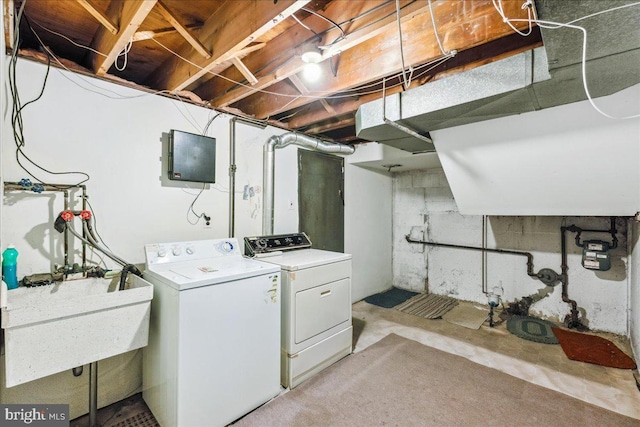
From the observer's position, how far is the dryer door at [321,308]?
2131 mm

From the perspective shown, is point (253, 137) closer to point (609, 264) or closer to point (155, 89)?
point (155, 89)

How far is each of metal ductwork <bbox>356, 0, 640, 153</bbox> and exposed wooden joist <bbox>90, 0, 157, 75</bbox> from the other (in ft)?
4.95

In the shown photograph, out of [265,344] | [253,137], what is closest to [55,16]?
[253,137]

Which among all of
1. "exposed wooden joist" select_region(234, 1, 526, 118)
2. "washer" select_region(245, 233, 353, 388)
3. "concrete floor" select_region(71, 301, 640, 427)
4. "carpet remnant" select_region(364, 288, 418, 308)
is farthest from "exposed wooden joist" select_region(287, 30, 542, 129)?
"carpet remnant" select_region(364, 288, 418, 308)

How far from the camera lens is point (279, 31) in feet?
5.64

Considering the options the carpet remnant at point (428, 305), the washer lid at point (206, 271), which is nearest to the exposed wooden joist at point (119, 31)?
the washer lid at point (206, 271)

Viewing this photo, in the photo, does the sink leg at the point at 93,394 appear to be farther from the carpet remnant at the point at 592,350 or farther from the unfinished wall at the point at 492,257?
the unfinished wall at the point at 492,257

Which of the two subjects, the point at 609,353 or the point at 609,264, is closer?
the point at 609,353

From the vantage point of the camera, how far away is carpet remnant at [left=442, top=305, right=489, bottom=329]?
3.25 meters

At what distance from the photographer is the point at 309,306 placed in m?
2.19

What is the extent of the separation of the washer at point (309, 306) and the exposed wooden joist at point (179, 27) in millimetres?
1434

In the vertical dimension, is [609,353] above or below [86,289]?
below

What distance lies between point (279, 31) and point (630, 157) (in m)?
2.41

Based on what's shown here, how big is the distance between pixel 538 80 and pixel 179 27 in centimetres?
192
